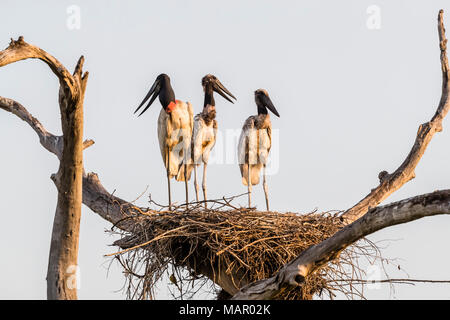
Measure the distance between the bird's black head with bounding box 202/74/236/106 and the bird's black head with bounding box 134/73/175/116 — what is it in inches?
20.3

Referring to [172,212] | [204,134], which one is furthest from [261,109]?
[172,212]

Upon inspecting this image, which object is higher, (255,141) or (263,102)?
(263,102)

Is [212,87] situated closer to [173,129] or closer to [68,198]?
[173,129]

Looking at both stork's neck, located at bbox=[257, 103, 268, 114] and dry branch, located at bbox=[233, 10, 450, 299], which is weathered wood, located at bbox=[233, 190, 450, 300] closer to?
dry branch, located at bbox=[233, 10, 450, 299]

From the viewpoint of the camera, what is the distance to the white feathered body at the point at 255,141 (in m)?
10.0

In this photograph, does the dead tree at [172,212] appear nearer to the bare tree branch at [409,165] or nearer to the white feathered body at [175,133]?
the bare tree branch at [409,165]

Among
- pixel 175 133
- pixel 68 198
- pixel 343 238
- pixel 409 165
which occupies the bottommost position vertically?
Answer: pixel 343 238

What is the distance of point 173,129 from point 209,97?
73 cm

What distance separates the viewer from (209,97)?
33.7 ft

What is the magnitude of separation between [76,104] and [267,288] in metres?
1.84

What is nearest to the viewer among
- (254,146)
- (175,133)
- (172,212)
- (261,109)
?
(172,212)

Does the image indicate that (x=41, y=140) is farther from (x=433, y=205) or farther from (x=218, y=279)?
(x=433, y=205)

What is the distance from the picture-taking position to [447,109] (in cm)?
902
